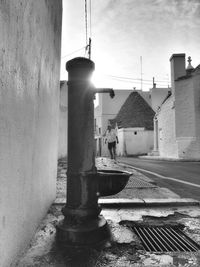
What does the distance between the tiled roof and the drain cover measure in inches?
1150

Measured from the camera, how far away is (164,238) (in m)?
2.24

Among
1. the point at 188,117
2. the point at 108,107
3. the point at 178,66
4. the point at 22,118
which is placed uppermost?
the point at 178,66

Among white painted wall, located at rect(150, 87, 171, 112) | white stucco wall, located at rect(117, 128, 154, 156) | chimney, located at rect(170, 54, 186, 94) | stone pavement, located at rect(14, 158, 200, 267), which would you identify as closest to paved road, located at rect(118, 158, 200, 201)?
stone pavement, located at rect(14, 158, 200, 267)

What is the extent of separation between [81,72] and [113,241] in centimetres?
152

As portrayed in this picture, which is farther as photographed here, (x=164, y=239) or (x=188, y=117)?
(x=188, y=117)

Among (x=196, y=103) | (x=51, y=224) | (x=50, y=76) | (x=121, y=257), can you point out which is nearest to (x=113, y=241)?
(x=121, y=257)

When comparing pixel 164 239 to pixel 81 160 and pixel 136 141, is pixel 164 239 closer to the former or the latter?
pixel 81 160

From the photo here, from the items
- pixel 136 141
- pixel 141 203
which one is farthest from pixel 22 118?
pixel 136 141

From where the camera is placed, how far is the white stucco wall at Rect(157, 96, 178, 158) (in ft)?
65.8

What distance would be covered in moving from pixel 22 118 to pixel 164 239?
1615 mm

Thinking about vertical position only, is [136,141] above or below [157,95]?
below

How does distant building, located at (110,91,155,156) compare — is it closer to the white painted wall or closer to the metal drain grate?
the white painted wall

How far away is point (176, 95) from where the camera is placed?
1905 centimetres

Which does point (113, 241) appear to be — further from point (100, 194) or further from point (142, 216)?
point (142, 216)
